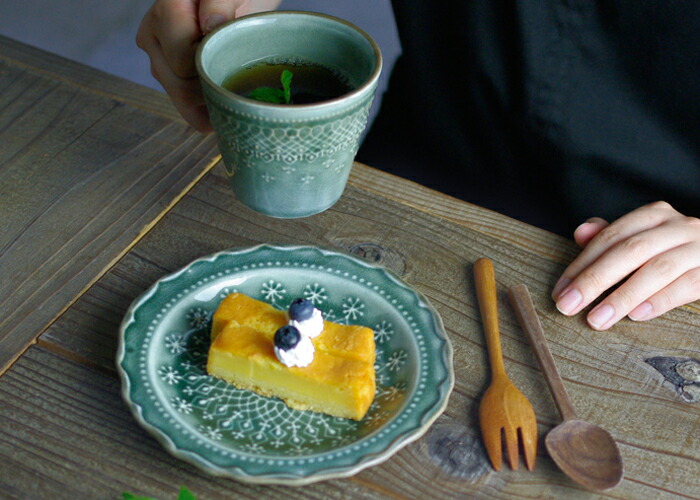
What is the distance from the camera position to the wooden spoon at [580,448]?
68 cm

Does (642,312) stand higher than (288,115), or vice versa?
(288,115)

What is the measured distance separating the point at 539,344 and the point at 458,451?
0.17 m

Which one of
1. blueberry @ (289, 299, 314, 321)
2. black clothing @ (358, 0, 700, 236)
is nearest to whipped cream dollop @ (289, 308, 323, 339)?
blueberry @ (289, 299, 314, 321)

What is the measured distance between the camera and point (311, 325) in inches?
28.1

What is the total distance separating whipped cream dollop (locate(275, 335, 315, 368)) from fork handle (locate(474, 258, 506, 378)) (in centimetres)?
20

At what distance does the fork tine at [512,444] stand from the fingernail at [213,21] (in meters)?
0.54

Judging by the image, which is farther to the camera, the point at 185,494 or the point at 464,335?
the point at 464,335

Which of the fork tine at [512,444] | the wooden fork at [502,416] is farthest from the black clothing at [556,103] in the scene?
the fork tine at [512,444]

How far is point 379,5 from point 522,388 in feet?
6.74

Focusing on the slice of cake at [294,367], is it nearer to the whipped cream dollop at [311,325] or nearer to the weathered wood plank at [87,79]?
the whipped cream dollop at [311,325]

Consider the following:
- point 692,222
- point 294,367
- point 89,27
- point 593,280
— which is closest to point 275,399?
point 294,367

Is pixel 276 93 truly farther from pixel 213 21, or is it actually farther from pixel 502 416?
pixel 502 416

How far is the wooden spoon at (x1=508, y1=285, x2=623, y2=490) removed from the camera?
68 centimetres

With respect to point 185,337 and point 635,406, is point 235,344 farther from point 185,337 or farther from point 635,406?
point 635,406
